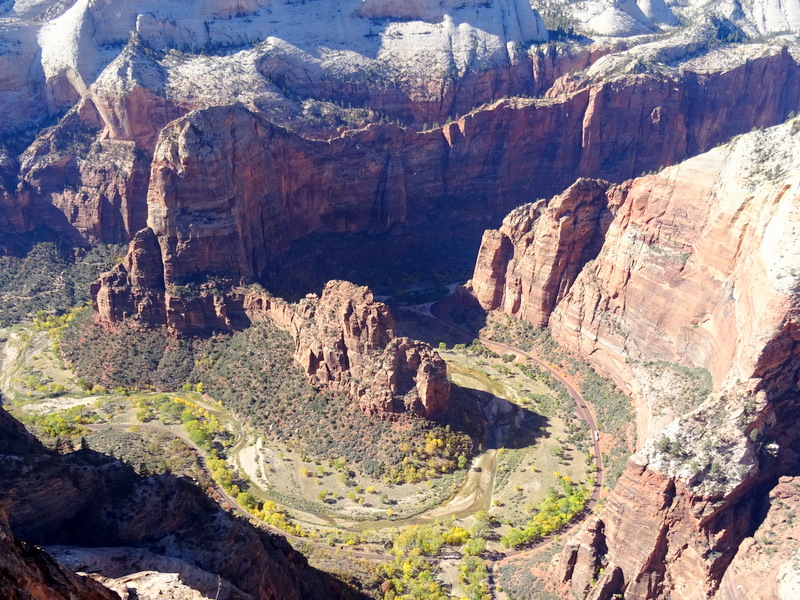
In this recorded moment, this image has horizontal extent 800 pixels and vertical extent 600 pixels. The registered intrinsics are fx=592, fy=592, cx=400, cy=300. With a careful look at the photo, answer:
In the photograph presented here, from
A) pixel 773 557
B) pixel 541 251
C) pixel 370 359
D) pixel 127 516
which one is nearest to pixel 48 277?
pixel 370 359

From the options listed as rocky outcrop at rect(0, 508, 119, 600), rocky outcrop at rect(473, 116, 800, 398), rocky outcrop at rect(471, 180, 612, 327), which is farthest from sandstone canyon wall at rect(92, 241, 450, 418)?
rocky outcrop at rect(0, 508, 119, 600)

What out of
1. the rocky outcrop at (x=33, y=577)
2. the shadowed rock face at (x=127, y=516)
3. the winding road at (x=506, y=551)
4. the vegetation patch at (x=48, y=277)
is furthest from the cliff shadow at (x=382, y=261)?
the rocky outcrop at (x=33, y=577)

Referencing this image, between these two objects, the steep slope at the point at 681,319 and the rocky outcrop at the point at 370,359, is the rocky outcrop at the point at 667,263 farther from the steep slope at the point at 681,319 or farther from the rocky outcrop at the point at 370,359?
the rocky outcrop at the point at 370,359

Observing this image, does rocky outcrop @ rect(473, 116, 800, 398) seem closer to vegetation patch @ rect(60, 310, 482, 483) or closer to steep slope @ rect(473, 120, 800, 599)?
steep slope @ rect(473, 120, 800, 599)

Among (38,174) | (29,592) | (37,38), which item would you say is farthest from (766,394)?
(37,38)

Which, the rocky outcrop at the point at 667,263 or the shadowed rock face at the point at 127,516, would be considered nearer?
the shadowed rock face at the point at 127,516

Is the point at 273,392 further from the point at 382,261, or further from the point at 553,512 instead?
the point at 382,261

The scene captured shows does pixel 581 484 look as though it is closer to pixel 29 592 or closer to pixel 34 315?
pixel 29 592
